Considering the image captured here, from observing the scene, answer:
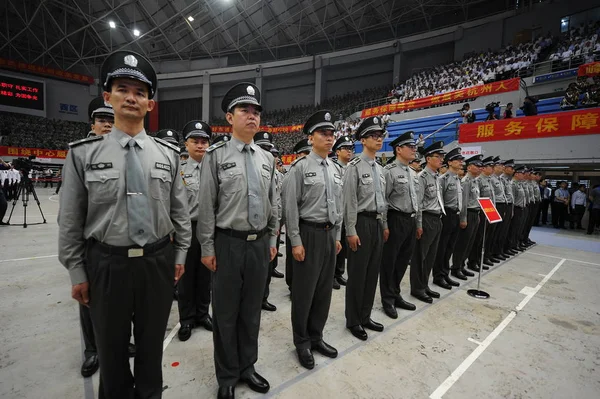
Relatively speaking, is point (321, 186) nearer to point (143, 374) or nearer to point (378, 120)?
point (378, 120)

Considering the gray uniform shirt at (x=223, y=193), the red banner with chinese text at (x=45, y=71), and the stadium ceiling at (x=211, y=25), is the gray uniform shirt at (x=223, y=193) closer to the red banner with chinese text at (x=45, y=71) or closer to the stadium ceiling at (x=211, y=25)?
the stadium ceiling at (x=211, y=25)

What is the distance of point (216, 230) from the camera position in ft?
6.23

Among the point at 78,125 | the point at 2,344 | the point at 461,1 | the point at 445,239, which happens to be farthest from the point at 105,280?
the point at 78,125

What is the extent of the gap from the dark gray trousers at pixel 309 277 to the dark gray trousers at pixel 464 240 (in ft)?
10.6

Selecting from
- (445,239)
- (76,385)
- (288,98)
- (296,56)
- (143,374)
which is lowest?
(76,385)

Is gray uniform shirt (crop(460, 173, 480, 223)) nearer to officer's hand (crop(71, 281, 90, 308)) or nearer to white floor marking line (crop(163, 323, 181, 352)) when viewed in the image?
white floor marking line (crop(163, 323, 181, 352))

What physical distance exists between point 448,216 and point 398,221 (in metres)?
1.62

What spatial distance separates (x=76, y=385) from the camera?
75.1 inches

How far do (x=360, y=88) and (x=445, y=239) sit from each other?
72.6 ft

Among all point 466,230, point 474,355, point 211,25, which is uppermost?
point 211,25

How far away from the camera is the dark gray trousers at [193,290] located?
2664mm

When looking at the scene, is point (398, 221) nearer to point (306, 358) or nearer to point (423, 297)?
point (423, 297)

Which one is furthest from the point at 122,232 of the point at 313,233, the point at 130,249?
the point at 313,233

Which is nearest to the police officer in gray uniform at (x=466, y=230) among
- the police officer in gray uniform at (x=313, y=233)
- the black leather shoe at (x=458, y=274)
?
the black leather shoe at (x=458, y=274)
